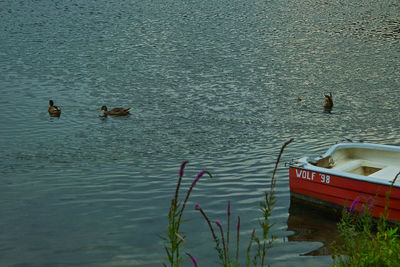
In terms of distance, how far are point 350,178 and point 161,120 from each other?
9305 millimetres

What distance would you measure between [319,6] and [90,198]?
4674 cm

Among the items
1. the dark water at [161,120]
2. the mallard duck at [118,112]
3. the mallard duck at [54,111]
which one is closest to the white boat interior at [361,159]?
the dark water at [161,120]

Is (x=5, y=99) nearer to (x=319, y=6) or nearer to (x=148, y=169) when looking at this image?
(x=148, y=169)

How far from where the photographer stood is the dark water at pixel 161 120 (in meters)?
12.0

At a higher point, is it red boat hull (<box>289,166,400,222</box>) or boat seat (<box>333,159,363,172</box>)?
boat seat (<box>333,159,363,172</box>)

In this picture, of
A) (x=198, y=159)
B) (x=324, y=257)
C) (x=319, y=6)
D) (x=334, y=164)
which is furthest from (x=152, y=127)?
(x=319, y=6)

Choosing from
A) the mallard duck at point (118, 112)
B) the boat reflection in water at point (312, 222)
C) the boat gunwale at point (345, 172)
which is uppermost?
the mallard duck at point (118, 112)

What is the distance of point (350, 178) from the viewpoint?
39.0 feet

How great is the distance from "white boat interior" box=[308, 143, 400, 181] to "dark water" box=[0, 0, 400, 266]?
1.37 m

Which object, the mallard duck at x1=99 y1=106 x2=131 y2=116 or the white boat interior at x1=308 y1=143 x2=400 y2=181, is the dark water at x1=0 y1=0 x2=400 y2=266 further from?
the white boat interior at x1=308 y1=143 x2=400 y2=181

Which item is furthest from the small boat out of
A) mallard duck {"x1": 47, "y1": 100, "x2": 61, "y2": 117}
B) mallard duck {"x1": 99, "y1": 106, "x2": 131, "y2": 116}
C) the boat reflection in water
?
mallard duck {"x1": 47, "y1": 100, "x2": 61, "y2": 117}

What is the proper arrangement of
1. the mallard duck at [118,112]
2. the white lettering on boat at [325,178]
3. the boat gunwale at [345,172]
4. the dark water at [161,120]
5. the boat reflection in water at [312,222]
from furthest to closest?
the mallard duck at [118,112]
the white lettering on boat at [325,178]
the dark water at [161,120]
the boat reflection in water at [312,222]
the boat gunwale at [345,172]

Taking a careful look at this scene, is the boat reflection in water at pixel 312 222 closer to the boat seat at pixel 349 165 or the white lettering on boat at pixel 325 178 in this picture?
the white lettering on boat at pixel 325 178

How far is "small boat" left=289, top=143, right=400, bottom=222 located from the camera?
11570mm
